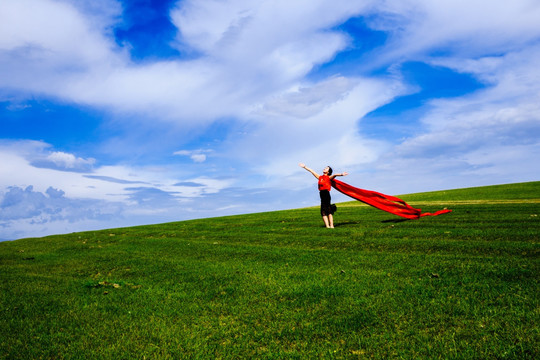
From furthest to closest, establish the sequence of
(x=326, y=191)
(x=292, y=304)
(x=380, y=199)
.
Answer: (x=380, y=199), (x=326, y=191), (x=292, y=304)

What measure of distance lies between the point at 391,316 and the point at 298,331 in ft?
5.82

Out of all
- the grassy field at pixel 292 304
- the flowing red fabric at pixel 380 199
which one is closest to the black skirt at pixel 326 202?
the flowing red fabric at pixel 380 199

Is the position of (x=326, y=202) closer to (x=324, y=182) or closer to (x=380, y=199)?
(x=324, y=182)

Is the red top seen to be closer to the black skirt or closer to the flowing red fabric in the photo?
the black skirt

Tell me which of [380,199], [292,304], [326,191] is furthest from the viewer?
[380,199]

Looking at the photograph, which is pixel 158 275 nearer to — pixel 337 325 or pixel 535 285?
pixel 337 325

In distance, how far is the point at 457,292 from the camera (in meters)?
6.95

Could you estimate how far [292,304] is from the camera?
6.91 meters

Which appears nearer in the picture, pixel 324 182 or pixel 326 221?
pixel 324 182

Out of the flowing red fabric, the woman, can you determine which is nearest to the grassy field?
the woman

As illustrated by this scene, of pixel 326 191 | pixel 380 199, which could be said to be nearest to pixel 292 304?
pixel 326 191


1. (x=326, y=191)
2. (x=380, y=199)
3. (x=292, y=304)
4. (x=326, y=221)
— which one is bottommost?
(x=292, y=304)

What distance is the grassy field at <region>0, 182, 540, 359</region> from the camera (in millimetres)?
5180

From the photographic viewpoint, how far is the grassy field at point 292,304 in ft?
17.0
